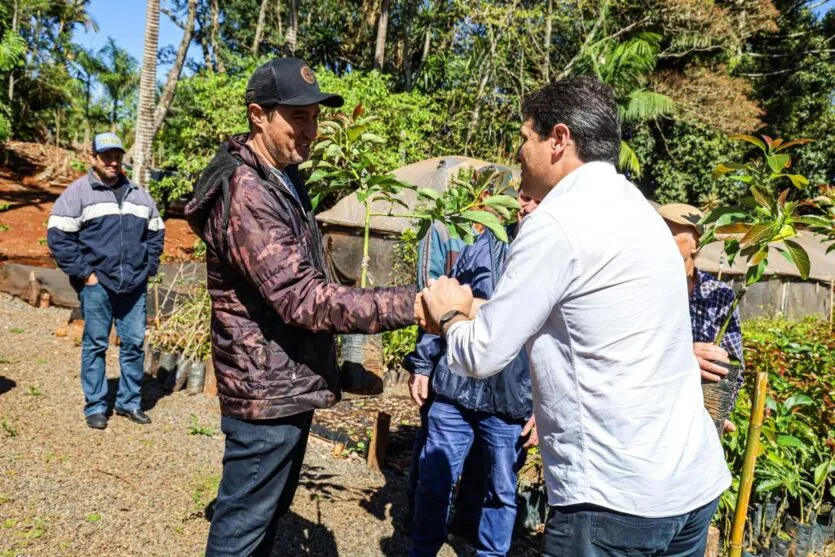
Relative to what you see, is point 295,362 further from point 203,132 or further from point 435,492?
point 203,132

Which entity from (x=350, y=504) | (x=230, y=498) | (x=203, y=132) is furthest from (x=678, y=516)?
(x=203, y=132)

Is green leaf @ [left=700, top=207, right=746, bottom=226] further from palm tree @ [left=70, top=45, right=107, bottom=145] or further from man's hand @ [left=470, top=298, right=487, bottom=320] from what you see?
palm tree @ [left=70, top=45, right=107, bottom=145]

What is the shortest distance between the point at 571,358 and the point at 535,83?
590 inches

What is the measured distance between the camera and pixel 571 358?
1.60m

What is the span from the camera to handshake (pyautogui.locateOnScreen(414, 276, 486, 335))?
73.7 inches

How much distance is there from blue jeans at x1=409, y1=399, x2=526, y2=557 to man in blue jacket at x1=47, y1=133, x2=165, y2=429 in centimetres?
285

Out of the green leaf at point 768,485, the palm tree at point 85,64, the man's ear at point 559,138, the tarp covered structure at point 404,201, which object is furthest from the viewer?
the palm tree at point 85,64

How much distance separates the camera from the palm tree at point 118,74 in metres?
27.1

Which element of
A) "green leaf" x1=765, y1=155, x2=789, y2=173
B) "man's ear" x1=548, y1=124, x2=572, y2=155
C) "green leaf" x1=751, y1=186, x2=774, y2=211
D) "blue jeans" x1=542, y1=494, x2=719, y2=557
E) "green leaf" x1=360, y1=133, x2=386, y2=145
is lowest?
"blue jeans" x1=542, y1=494, x2=719, y2=557

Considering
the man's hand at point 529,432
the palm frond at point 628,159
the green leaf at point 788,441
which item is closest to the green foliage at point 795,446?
the green leaf at point 788,441

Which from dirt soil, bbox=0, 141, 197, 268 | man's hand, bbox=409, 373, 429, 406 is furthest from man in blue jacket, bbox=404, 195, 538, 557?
dirt soil, bbox=0, 141, 197, 268

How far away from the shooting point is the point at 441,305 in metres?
1.90

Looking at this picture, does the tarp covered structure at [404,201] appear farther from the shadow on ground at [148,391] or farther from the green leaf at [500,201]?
the green leaf at [500,201]

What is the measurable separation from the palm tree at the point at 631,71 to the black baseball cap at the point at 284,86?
1428cm
